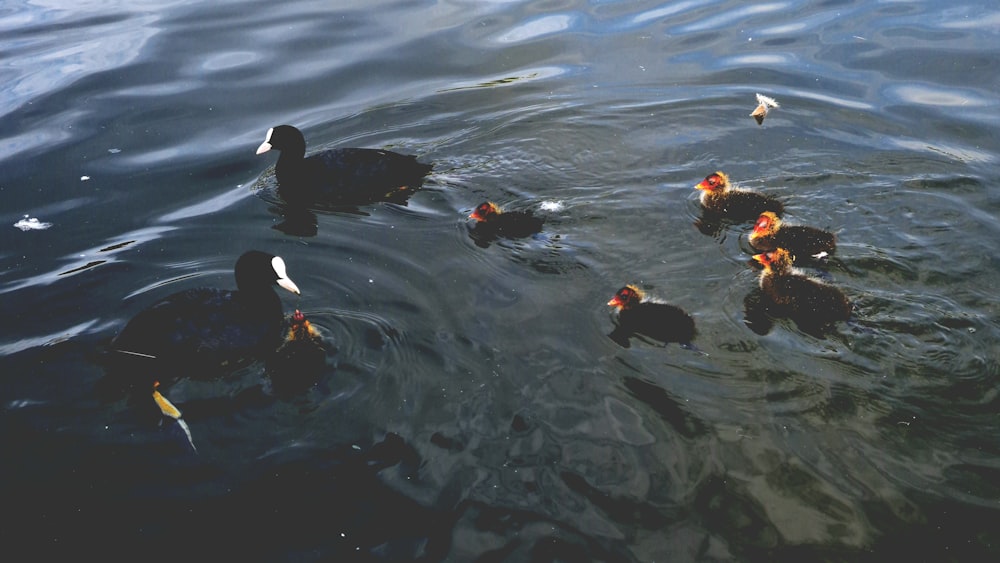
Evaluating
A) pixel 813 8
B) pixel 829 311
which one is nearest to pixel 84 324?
pixel 829 311

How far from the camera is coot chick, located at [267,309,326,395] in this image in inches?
180

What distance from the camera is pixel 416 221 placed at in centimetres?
636

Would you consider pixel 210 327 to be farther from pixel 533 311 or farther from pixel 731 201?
pixel 731 201

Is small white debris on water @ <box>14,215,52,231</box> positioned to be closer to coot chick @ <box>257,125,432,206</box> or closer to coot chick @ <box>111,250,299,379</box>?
coot chick @ <box>257,125,432,206</box>

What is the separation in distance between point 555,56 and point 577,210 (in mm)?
4100

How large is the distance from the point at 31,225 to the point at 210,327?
2818 millimetres

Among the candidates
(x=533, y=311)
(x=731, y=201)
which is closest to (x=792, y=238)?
(x=731, y=201)

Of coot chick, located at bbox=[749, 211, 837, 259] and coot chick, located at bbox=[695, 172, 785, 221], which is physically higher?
coot chick, located at bbox=[695, 172, 785, 221]

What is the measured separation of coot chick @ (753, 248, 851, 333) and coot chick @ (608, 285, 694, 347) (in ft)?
1.83

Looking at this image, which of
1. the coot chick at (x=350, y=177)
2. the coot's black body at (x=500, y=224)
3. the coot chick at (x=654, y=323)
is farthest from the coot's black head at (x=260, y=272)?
the coot chick at (x=654, y=323)

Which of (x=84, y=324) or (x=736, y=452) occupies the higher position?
(x=84, y=324)

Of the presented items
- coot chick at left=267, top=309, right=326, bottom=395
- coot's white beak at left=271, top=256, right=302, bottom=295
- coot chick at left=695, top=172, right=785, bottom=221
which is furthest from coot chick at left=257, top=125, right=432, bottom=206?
coot chick at left=695, top=172, right=785, bottom=221

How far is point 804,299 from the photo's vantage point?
4.90 meters

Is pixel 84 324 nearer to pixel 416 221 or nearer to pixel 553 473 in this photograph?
pixel 416 221
